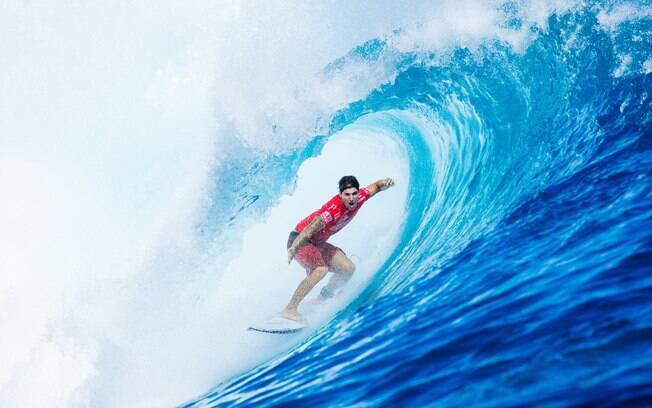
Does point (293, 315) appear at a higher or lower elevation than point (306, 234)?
lower

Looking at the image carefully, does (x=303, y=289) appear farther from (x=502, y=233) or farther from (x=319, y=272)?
(x=502, y=233)

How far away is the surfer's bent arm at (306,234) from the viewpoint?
22.6 feet

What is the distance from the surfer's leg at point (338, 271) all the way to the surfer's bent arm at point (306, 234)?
58 cm

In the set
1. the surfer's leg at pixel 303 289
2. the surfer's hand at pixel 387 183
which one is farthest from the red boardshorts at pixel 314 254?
the surfer's hand at pixel 387 183

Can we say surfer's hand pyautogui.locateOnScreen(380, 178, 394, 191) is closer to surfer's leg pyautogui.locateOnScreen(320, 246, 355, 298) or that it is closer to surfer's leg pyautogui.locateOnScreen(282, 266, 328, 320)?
surfer's leg pyautogui.locateOnScreen(320, 246, 355, 298)

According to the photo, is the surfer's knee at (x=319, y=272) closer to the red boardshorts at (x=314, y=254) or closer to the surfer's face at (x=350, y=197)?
the red boardshorts at (x=314, y=254)

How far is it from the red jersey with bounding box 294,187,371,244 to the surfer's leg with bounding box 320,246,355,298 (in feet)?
0.89

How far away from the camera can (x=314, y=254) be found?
7.25 m

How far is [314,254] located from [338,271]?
41 centimetres

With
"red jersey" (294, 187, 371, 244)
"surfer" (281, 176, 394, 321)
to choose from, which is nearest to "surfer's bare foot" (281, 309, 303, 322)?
"surfer" (281, 176, 394, 321)

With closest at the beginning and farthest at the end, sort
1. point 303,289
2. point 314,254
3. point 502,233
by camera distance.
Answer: point 502,233 < point 303,289 < point 314,254

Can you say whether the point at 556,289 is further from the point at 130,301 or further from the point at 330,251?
the point at 130,301

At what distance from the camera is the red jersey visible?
23.2 feet

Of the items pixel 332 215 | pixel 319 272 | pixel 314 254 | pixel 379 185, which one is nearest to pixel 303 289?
pixel 319 272
